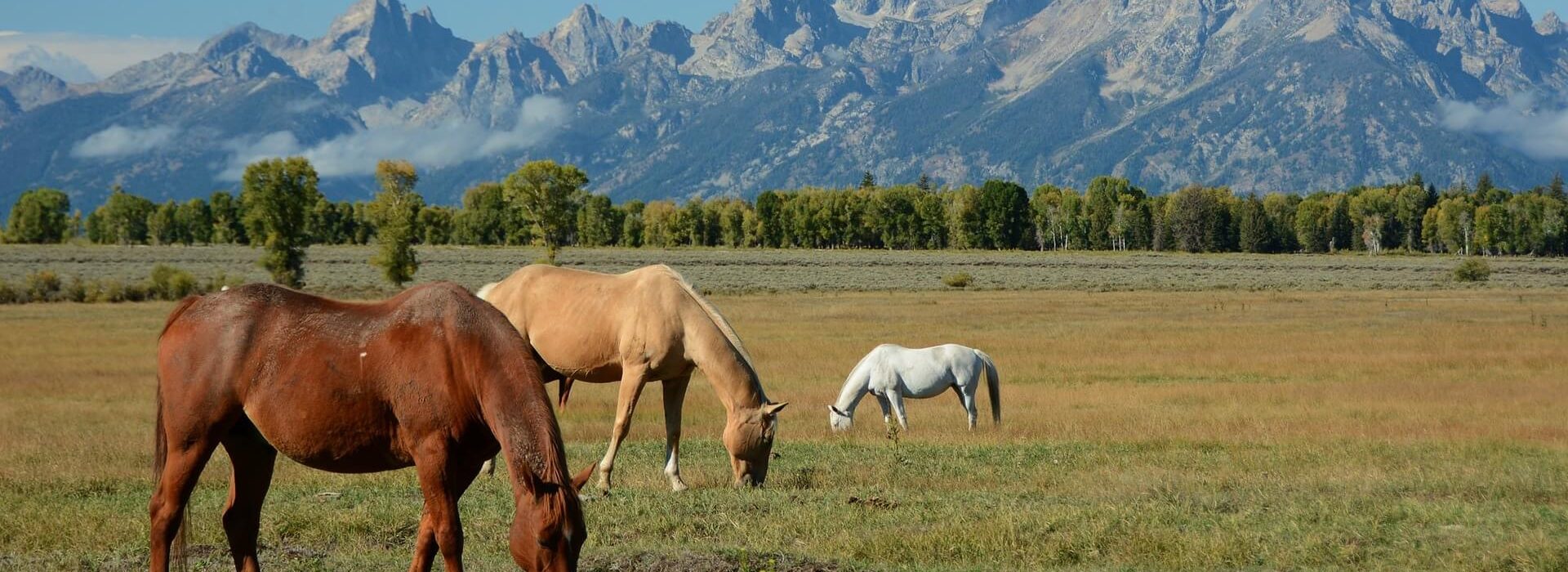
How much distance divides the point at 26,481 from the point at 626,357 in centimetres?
659

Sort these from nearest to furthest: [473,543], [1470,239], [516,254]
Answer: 1. [473,543]
2. [516,254]
3. [1470,239]

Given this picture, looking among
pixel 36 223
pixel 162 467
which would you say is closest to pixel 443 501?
pixel 162 467

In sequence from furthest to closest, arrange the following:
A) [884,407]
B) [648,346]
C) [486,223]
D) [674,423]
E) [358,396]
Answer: [486,223] < [884,407] < [674,423] < [648,346] < [358,396]

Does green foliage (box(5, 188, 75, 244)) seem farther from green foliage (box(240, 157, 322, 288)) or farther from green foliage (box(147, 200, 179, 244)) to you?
green foliage (box(240, 157, 322, 288))

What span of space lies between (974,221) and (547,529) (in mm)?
166091

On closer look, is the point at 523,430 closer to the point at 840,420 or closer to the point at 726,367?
the point at 726,367

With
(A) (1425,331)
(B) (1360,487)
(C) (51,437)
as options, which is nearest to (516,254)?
(A) (1425,331)

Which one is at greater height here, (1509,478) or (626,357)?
(626,357)

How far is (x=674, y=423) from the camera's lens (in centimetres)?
1338

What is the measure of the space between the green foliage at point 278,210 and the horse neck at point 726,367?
56.5 m

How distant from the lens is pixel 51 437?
18234mm

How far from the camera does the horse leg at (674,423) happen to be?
13320 millimetres

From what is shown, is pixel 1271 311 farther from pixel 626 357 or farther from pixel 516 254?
pixel 516 254

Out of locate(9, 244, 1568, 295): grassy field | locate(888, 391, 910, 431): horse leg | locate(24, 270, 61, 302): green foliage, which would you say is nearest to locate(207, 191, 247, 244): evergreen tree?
locate(9, 244, 1568, 295): grassy field
